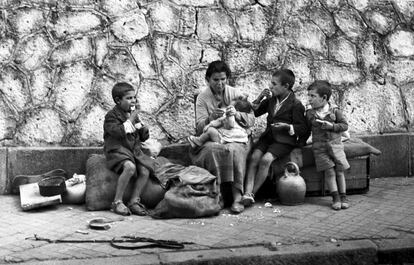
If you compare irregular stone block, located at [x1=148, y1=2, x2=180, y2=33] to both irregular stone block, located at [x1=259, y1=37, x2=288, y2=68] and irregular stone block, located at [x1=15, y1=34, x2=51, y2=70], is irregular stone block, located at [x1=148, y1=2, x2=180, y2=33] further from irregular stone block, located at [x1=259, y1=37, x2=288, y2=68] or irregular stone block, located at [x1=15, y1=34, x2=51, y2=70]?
irregular stone block, located at [x1=15, y1=34, x2=51, y2=70]

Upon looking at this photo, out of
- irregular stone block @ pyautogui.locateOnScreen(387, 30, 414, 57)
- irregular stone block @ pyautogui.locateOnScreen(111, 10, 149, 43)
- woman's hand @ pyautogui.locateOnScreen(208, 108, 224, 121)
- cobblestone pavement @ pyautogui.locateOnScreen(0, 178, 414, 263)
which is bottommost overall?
cobblestone pavement @ pyautogui.locateOnScreen(0, 178, 414, 263)

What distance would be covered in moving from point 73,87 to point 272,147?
2.70m

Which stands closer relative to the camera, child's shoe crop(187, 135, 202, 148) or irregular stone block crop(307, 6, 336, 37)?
child's shoe crop(187, 135, 202, 148)

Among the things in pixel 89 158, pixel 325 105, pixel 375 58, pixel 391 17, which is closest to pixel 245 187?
pixel 325 105

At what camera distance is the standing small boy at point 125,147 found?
7.00 metres

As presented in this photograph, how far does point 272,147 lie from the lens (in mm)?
7535

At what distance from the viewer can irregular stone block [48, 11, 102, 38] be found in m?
7.89

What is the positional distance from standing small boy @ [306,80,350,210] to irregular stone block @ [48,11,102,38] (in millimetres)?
2987

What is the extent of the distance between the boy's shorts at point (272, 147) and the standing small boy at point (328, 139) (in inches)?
14.0

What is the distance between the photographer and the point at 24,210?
696 cm

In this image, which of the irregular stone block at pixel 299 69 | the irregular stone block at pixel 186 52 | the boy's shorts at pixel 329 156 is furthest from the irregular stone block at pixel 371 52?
the irregular stone block at pixel 186 52

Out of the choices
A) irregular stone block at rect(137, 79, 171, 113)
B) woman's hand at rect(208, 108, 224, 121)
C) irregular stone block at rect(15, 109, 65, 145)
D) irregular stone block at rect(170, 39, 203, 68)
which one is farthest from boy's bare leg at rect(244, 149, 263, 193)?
irregular stone block at rect(15, 109, 65, 145)

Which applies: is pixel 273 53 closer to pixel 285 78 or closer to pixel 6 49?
pixel 285 78

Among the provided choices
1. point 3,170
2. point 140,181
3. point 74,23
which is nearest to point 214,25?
point 74,23
